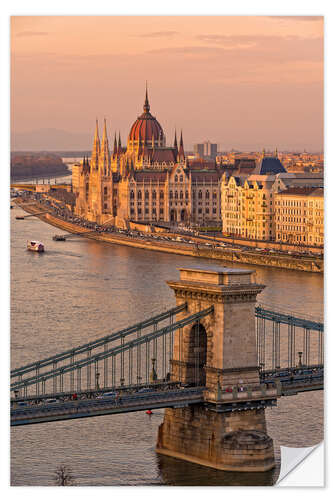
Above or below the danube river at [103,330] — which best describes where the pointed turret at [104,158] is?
above

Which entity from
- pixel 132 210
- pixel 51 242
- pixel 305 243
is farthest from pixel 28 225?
pixel 305 243

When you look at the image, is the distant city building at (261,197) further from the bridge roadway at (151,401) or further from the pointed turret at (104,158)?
the bridge roadway at (151,401)

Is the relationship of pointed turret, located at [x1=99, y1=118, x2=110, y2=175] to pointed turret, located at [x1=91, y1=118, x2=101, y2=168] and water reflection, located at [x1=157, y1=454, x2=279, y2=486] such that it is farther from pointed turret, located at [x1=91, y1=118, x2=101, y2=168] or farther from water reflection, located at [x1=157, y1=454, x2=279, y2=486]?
water reflection, located at [x1=157, y1=454, x2=279, y2=486]

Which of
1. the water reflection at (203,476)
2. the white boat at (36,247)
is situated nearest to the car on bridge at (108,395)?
the water reflection at (203,476)

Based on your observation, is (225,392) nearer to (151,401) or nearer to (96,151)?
(151,401)

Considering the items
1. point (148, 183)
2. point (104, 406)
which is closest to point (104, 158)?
point (148, 183)
